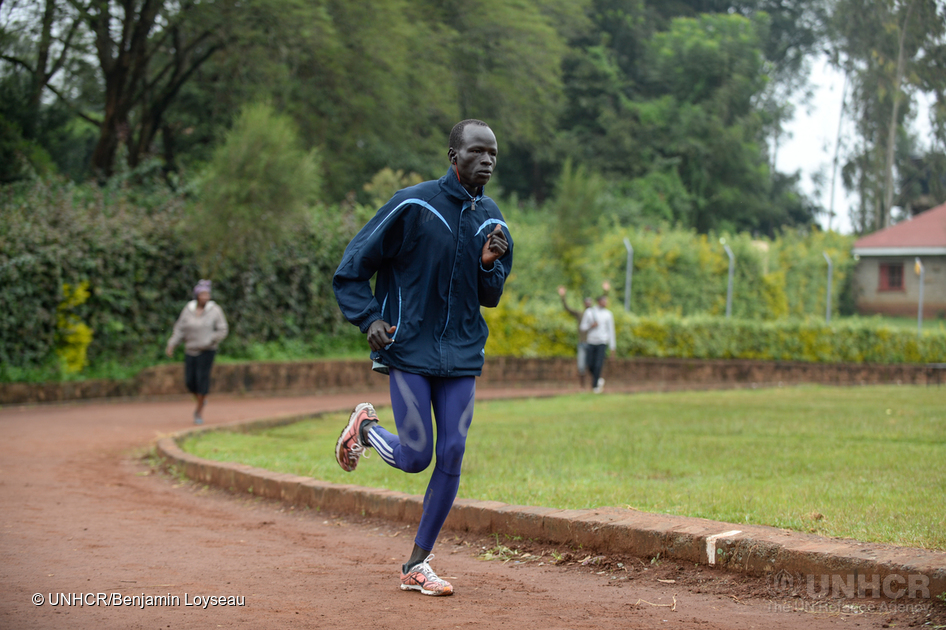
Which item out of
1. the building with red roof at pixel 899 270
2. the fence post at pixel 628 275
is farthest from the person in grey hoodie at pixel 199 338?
the building with red roof at pixel 899 270

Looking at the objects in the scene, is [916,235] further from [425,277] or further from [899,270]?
[425,277]

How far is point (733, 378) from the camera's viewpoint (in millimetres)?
23859

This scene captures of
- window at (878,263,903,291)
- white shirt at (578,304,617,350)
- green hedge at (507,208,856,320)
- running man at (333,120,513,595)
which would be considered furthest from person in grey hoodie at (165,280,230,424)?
window at (878,263,903,291)

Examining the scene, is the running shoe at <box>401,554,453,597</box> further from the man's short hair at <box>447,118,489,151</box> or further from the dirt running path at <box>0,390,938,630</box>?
the man's short hair at <box>447,118,489,151</box>

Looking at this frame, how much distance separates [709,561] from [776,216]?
49620mm

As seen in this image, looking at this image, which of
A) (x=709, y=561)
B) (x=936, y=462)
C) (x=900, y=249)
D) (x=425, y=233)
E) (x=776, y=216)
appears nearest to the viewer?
(x=425, y=233)

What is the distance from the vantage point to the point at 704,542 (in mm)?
4695

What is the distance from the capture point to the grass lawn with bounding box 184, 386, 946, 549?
5.54m

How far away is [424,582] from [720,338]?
22165mm

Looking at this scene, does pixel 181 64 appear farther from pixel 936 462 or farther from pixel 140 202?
pixel 936 462

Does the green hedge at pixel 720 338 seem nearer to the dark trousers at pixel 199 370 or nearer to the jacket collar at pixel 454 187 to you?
the dark trousers at pixel 199 370

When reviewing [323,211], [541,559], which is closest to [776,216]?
[323,211]

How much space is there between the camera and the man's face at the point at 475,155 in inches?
167

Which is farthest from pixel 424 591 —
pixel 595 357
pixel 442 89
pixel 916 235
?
pixel 916 235
